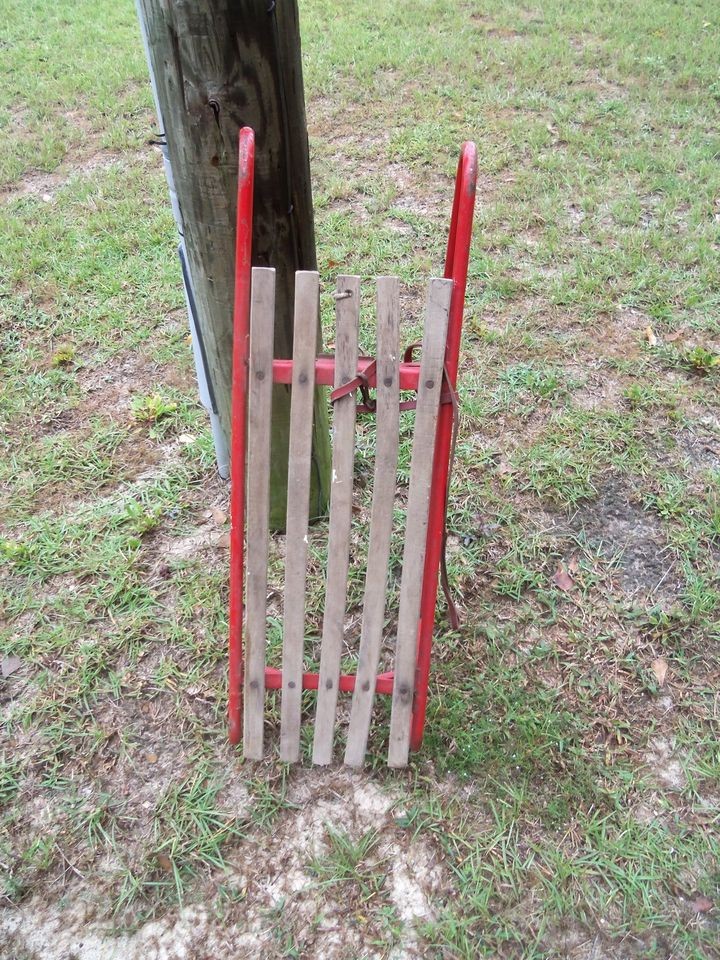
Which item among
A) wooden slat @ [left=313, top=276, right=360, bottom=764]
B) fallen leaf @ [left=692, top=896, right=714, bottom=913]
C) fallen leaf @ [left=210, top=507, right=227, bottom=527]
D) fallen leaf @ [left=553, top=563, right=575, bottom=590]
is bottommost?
fallen leaf @ [left=692, top=896, right=714, bottom=913]

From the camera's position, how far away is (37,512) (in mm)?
2748

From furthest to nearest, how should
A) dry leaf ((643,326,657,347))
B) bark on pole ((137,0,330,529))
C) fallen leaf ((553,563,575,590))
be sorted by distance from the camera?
dry leaf ((643,326,657,347)) → fallen leaf ((553,563,575,590)) → bark on pole ((137,0,330,529))

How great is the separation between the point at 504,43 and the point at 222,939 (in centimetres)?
679

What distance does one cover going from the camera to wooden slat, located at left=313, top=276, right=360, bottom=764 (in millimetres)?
1518

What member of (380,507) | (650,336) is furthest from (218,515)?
(650,336)

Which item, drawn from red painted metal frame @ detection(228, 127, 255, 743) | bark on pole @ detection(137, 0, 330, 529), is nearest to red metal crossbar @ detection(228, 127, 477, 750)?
red painted metal frame @ detection(228, 127, 255, 743)

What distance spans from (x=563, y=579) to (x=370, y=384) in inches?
49.3

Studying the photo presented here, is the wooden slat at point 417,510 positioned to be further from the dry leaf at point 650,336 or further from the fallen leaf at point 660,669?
the dry leaf at point 650,336

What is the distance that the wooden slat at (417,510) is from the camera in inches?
59.7

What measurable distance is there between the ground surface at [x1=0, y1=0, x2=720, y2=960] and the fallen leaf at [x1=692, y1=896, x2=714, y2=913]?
1 cm

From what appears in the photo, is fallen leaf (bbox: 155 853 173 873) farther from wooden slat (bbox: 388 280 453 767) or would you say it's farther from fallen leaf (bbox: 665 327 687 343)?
fallen leaf (bbox: 665 327 687 343)

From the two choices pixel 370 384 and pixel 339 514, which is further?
pixel 339 514

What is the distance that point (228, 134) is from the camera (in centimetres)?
179

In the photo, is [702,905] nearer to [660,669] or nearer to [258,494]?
[660,669]
